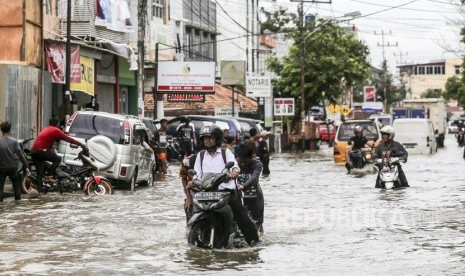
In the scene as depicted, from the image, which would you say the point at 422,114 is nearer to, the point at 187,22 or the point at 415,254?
the point at 187,22

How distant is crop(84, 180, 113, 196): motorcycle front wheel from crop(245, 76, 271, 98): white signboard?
3766 centimetres

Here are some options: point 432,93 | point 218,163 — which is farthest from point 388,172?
point 432,93

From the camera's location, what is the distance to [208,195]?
13.8 meters

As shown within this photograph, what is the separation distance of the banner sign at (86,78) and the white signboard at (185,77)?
47.4 feet

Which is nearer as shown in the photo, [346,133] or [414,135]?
[346,133]

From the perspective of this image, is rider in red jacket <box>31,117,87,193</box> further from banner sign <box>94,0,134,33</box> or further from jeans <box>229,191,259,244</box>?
banner sign <box>94,0,134,33</box>

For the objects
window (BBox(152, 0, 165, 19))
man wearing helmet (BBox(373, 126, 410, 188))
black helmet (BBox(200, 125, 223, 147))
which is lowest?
man wearing helmet (BBox(373, 126, 410, 188))

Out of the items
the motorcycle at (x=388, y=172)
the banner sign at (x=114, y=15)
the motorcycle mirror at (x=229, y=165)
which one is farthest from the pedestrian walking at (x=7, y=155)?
the banner sign at (x=114, y=15)

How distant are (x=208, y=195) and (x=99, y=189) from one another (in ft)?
36.7

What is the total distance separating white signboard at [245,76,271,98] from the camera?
62.3 meters

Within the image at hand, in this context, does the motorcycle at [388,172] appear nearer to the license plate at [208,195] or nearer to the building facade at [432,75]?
the license plate at [208,195]

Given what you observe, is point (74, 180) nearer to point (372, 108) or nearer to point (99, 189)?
point (99, 189)

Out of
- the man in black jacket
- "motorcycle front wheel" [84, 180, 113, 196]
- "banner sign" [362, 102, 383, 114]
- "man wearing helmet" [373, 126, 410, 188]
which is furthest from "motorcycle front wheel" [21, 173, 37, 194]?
"banner sign" [362, 102, 383, 114]

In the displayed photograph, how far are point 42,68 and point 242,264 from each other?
18565 millimetres
